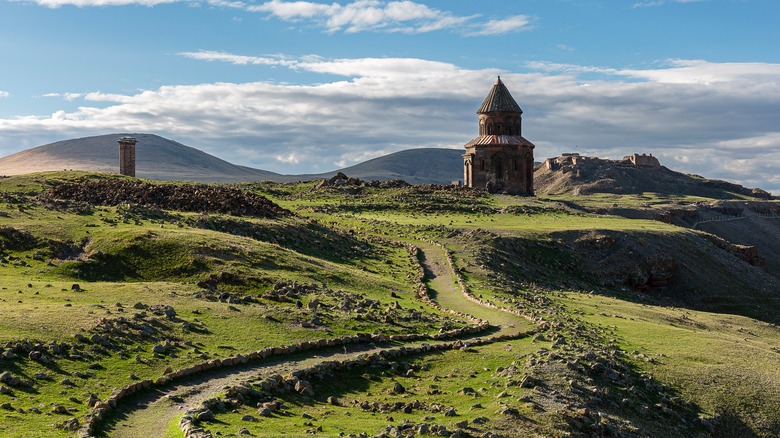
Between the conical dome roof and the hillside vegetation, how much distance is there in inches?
1691

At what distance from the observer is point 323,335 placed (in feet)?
87.5

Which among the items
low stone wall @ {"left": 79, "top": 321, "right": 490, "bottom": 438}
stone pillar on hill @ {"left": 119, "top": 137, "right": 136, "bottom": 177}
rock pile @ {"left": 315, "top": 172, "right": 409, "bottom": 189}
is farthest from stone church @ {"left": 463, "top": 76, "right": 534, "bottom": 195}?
low stone wall @ {"left": 79, "top": 321, "right": 490, "bottom": 438}

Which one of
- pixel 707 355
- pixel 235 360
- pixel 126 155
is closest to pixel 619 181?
pixel 126 155

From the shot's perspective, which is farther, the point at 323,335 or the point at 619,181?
the point at 619,181

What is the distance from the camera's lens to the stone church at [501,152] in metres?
94.7

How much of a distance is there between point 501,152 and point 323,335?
231 ft

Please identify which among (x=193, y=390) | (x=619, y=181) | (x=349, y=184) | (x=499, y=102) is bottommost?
(x=193, y=390)

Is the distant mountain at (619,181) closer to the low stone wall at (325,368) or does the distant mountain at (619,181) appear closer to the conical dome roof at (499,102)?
the conical dome roof at (499,102)

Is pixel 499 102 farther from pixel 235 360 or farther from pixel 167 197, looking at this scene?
pixel 235 360

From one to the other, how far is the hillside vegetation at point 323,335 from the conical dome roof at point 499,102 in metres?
42.9

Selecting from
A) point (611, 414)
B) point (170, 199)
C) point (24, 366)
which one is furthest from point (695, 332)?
point (170, 199)

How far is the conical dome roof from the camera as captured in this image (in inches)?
3777

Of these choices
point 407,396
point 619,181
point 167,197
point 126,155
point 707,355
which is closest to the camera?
point 407,396

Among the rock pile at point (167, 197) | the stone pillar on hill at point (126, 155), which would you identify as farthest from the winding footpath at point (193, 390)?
the stone pillar on hill at point (126, 155)
